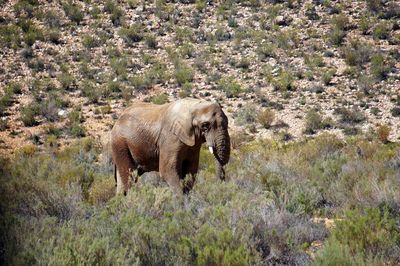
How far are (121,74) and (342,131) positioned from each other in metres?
10.2

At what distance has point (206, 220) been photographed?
23.1 ft

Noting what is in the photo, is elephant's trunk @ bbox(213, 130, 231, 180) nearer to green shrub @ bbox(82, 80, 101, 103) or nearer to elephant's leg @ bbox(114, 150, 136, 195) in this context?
elephant's leg @ bbox(114, 150, 136, 195)

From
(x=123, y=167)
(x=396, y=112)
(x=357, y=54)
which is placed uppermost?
(x=123, y=167)

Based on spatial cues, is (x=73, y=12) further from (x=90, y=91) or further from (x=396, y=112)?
(x=396, y=112)

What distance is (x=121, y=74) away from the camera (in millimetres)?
26375

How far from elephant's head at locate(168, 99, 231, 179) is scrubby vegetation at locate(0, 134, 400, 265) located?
1.78ft

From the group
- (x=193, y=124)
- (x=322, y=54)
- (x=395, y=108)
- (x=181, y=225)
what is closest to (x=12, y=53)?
(x=322, y=54)

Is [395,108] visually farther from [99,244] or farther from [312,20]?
[99,244]

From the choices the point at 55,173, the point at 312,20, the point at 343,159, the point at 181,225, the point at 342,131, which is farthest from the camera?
the point at 312,20

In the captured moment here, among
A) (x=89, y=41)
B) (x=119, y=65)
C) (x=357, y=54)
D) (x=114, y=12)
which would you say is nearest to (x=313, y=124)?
(x=357, y=54)

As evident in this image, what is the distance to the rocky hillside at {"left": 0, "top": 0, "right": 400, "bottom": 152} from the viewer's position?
22.4m

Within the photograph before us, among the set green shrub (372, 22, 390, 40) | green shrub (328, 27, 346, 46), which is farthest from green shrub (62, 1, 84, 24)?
green shrub (372, 22, 390, 40)

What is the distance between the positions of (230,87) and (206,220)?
1797 centimetres

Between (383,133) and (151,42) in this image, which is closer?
(383,133)
